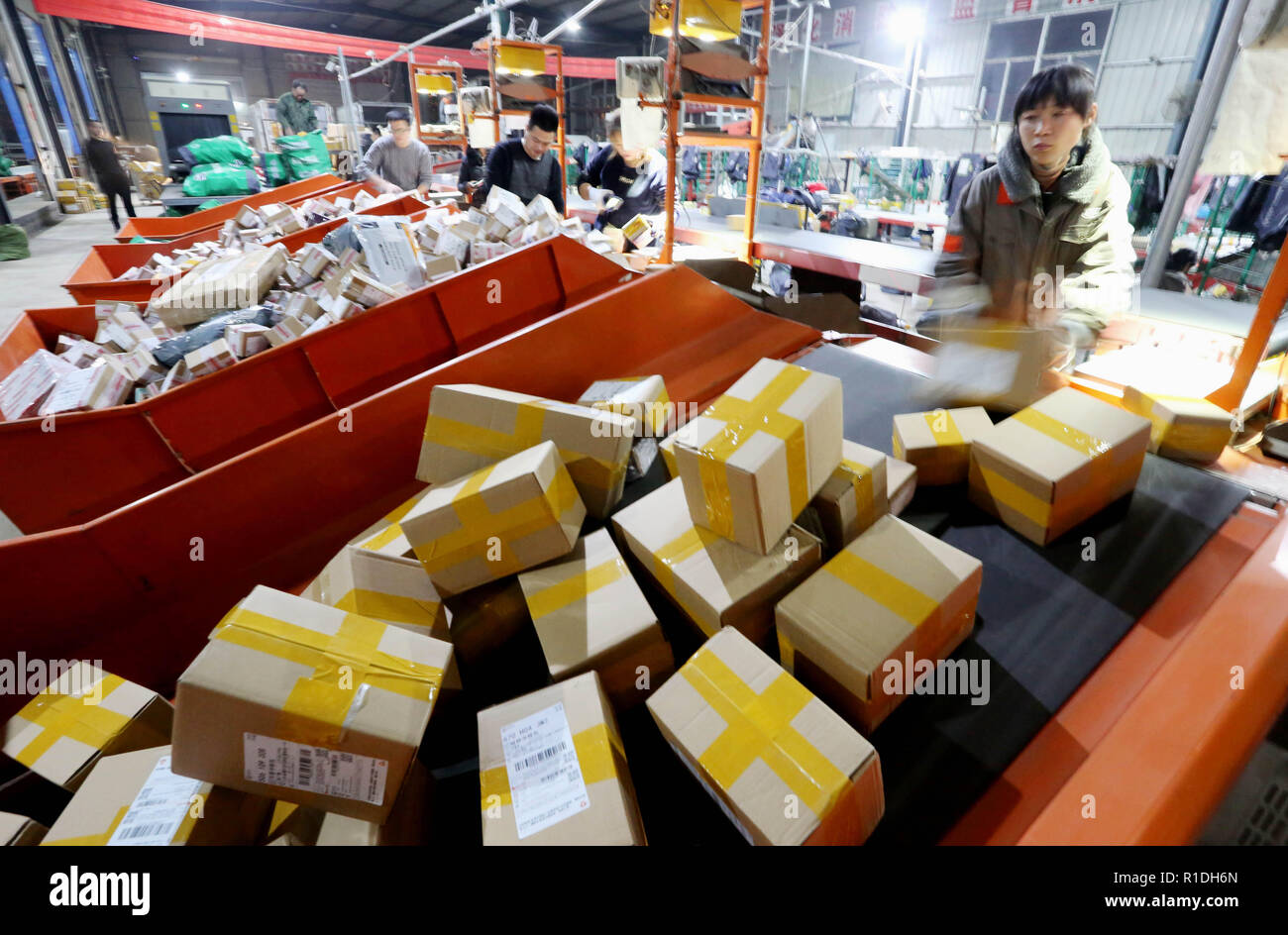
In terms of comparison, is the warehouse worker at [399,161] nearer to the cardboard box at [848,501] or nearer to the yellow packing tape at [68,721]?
the yellow packing tape at [68,721]

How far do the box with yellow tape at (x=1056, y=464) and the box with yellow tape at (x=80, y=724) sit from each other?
7.56 ft

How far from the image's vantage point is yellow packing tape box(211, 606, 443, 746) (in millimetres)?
1066

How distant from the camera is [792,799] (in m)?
1.01

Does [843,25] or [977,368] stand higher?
[843,25]

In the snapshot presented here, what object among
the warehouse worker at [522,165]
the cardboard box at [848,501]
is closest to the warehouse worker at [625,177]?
the warehouse worker at [522,165]

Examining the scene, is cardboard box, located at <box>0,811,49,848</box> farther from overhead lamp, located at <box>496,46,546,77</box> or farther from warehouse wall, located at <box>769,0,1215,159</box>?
warehouse wall, located at <box>769,0,1215,159</box>

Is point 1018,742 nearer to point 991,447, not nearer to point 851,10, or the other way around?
point 991,447

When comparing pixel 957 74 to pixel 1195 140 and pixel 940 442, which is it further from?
pixel 940 442

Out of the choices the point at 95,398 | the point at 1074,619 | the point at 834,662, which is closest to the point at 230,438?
the point at 95,398

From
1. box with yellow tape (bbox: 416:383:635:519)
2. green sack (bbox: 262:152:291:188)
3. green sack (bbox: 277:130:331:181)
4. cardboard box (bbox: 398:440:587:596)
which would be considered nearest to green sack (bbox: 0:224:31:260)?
green sack (bbox: 262:152:291:188)

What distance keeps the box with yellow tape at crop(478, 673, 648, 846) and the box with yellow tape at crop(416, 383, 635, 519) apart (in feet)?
2.21

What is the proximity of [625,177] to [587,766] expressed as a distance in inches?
198

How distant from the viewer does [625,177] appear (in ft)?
16.7

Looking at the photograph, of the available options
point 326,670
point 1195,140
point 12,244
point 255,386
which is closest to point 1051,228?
point 326,670
